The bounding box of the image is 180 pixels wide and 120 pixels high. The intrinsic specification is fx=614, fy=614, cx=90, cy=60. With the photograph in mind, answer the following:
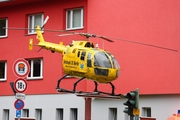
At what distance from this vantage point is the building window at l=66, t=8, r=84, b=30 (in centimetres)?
3195

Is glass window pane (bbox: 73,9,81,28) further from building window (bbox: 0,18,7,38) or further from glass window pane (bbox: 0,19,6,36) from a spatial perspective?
glass window pane (bbox: 0,19,6,36)

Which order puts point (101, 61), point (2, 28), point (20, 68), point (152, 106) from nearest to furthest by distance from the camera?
point (20, 68), point (101, 61), point (152, 106), point (2, 28)

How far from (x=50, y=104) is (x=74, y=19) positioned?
4.71 m

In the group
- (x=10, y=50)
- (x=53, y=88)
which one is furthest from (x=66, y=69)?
(x=10, y=50)

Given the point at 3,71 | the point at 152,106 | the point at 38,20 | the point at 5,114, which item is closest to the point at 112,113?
the point at 152,106

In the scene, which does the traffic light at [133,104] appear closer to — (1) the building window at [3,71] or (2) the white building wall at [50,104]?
(2) the white building wall at [50,104]

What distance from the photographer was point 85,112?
→ 100ft

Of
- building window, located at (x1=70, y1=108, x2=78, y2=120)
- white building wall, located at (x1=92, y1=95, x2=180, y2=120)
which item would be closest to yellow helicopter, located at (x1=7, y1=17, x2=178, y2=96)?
white building wall, located at (x1=92, y1=95, x2=180, y2=120)

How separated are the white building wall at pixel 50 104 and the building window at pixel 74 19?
3.63 meters

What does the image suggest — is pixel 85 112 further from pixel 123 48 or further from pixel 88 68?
pixel 88 68

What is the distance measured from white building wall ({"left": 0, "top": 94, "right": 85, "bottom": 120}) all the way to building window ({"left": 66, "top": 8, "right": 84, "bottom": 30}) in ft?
11.9

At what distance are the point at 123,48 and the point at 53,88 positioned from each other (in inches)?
199

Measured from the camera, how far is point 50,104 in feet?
108

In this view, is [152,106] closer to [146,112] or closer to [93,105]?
[146,112]
